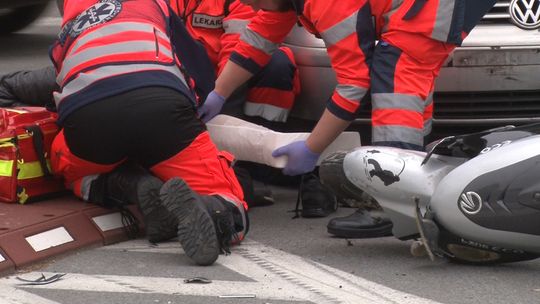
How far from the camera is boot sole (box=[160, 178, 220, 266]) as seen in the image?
409cm

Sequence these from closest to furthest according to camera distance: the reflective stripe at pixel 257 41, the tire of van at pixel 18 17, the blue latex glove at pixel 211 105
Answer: the reflective stripe at pixel 257 41 < the blue latex glove at pixel 211 105 < the tire of van at pixel 18 17

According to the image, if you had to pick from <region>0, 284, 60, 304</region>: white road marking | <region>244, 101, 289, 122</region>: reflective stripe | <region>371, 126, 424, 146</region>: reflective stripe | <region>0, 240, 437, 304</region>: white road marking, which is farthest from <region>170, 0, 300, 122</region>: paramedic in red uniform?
<region>0, 284, 60, 304</region>: white road marking

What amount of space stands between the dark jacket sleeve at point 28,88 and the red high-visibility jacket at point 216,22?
0.68m

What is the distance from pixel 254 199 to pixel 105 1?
113cm

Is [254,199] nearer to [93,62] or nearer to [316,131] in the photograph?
[316,131]

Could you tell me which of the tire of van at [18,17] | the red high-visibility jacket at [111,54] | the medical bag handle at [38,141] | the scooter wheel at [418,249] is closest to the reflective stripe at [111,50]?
the red high-visibility jacket at [111,54]

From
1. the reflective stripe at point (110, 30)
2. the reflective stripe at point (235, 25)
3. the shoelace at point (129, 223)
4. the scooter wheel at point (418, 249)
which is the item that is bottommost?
the shoelace at point (129, 223)

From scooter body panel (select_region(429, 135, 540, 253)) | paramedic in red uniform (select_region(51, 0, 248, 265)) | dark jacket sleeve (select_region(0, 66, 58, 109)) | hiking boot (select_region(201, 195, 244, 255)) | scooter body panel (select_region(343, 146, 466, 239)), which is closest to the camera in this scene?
scooter body panel (select_region(429, 135, 540, 253))

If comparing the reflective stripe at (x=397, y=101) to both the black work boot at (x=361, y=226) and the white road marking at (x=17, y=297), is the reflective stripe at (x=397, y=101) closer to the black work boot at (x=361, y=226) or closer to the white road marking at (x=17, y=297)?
the black work boot at (x=361, y=226)

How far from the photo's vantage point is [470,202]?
383 cm

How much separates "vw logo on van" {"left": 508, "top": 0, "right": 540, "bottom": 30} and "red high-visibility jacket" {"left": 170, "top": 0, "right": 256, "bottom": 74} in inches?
46.3

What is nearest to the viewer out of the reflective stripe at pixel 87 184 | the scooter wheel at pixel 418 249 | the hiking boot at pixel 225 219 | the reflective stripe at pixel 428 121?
the scooter wheel at pixel 418 249

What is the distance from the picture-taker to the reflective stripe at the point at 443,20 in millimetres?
4363

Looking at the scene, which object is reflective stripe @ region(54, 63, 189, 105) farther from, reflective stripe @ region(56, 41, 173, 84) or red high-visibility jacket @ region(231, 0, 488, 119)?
red high-visibility jacket @ region(231, 0, 488, 119)
